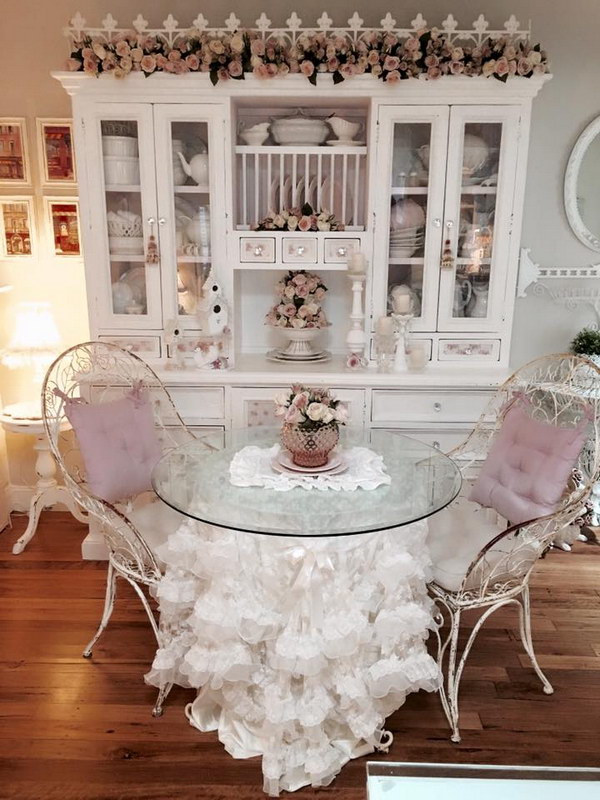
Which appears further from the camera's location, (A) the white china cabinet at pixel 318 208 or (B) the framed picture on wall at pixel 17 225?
(B) the framed picture on wall at pixel 17 225

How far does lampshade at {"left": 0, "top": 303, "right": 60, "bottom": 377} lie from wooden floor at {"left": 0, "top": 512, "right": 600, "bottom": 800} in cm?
107

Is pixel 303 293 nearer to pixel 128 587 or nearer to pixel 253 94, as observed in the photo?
pixel 253 94

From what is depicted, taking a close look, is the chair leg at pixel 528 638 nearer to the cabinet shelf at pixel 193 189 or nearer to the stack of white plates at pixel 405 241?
the stack of white plates at pixel 405 241

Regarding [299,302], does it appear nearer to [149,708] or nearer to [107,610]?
[107,610]

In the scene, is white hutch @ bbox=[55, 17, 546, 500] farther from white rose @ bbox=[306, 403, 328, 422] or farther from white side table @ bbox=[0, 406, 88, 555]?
white rose @ bbox=[306, 403, 328, 422]

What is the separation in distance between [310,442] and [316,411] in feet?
0.40

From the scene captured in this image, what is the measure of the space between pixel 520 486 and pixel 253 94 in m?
1.95

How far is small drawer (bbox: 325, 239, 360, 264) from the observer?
3031 mm

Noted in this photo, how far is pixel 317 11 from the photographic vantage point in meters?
3.18

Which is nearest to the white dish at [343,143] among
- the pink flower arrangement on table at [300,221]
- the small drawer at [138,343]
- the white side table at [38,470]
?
the pink flower arrangement on table at [300,221]

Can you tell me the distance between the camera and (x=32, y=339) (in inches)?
130

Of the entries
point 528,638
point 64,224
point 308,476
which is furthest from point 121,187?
point 528,638

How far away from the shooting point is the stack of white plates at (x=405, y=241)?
3066 millimetres

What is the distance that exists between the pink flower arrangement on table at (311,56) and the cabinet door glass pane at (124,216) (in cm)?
26
